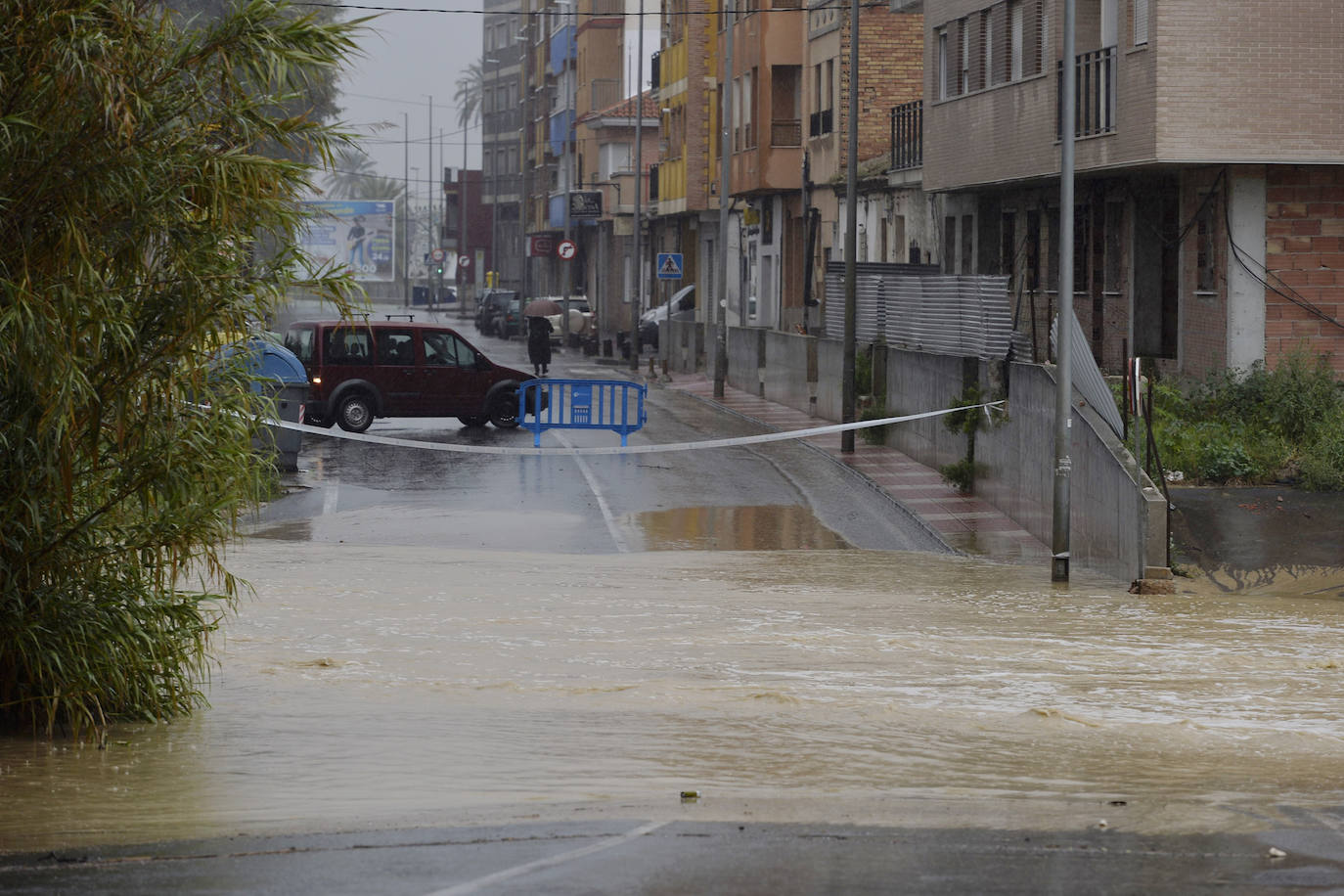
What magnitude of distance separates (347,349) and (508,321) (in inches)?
1810

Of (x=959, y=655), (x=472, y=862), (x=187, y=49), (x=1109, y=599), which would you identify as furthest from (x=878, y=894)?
(x=1109, y=599)

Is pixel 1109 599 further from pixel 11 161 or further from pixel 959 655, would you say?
pixel 11 161

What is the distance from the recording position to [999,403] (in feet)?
74.9

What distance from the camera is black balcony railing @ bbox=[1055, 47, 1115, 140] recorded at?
2648 centimetres

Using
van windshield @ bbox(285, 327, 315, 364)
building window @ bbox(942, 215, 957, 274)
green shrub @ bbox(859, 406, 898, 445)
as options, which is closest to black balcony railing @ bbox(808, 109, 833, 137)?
building window @ bbox(942, 215, 957, 274)

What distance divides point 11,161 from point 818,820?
4.84m

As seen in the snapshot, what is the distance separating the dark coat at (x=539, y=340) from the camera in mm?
46188

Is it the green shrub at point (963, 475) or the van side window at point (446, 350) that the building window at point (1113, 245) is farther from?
the van side window at point (446, 350)

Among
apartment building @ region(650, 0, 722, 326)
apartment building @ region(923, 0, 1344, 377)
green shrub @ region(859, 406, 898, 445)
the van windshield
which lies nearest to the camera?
apartment building @ region(923, 0, 1344, 377)

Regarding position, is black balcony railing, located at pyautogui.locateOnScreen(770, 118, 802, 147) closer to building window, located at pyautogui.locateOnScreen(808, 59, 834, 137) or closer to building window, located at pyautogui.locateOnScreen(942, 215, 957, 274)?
building window, located at pyautogui.locateOnScreen(808, 59, 834, 137)

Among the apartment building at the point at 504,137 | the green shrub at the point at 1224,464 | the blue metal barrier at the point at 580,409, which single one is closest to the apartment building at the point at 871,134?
the blue metal barrier at the point at 580,409

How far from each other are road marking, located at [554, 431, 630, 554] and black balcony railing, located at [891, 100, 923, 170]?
1404 cm

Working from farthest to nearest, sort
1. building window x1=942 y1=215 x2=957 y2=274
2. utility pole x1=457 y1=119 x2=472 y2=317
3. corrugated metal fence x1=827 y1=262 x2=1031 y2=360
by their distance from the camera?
utility pole x1=457 y1=119 x2=472 y2=317
building window x1=942 y1=215 x2=957 y2=274
corrugated metal fence x1=827 y1=262 x2=1031 y2=360

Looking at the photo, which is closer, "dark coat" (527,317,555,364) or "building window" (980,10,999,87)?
"building window" (980,10,999,87)
